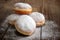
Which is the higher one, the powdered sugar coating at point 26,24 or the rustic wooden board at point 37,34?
the powdered sugar coating at point 26,24

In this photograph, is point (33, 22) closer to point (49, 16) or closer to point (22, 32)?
point (22, 32)

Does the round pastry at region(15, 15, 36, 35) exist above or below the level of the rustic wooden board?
above

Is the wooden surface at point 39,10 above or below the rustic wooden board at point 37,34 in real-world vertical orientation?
above

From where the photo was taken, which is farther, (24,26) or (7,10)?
(7,10)

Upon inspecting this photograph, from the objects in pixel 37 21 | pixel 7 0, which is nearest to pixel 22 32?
pixel 37 21

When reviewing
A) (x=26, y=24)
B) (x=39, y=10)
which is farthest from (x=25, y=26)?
(x=39, y=10)

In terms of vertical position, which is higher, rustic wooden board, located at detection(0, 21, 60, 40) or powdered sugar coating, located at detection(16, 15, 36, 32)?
powdered sugar coating, located at detection(16, 15, 36, 32)

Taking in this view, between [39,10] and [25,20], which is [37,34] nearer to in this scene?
[25,20]

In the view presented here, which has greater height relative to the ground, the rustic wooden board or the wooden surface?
the wooden surface
